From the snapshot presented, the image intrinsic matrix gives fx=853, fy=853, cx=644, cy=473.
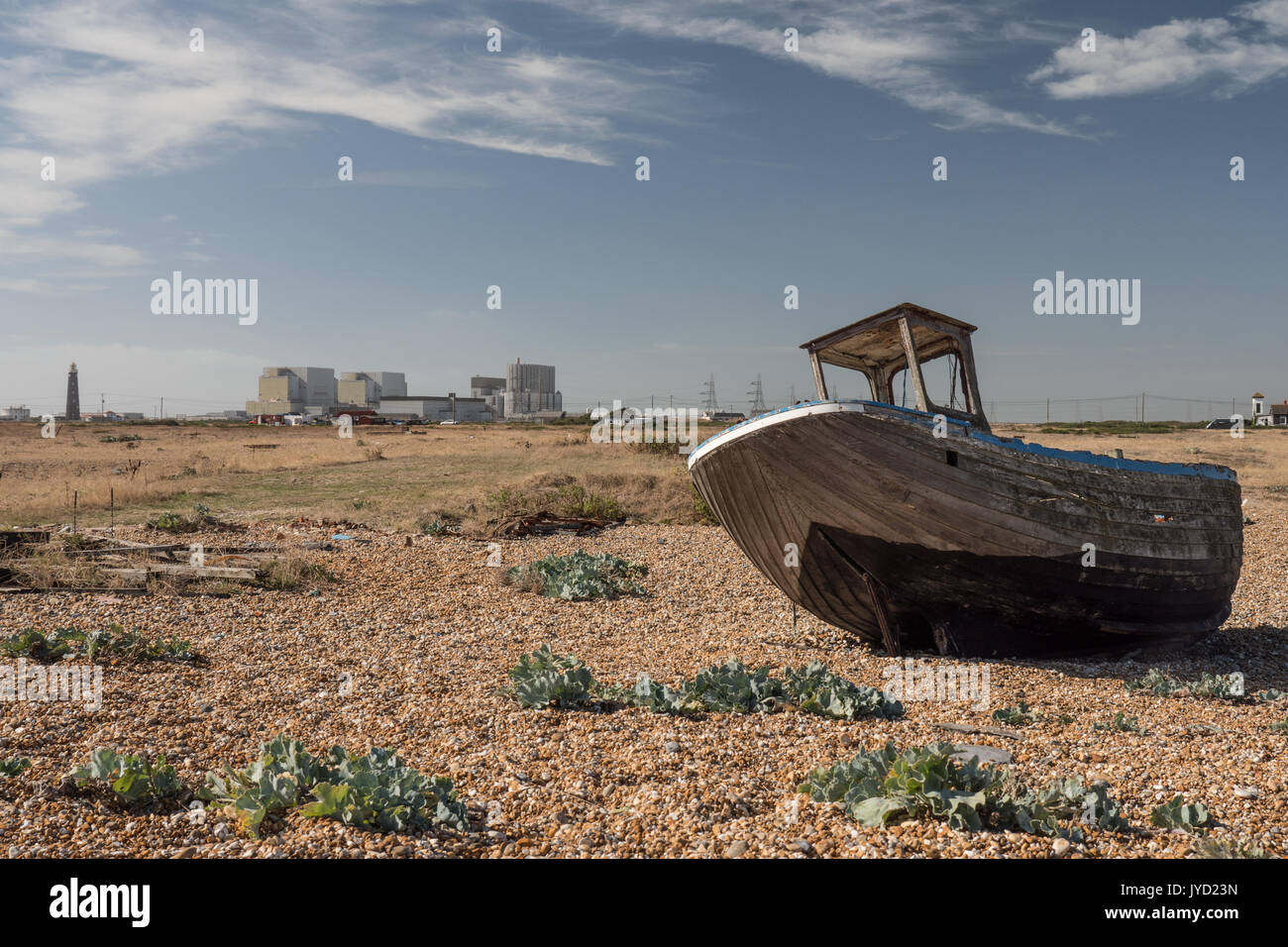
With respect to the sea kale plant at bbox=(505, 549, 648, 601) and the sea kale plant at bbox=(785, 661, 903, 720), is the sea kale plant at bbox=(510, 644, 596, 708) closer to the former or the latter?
the sea kale plant at bbox=(785, 661, 903, 720)

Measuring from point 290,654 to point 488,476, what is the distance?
19873 mm

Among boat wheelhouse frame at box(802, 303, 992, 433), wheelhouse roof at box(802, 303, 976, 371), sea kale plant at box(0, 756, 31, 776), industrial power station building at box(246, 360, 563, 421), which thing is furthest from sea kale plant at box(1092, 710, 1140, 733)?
industrial power station building at box(246, 360, 563, 421)

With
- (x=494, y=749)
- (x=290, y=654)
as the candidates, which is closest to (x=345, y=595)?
(x=290, y=654)

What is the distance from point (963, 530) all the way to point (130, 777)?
6550 mm

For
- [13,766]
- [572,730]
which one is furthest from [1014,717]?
[13,766]

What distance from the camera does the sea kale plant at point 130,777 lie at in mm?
4879

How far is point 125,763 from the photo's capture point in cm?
496

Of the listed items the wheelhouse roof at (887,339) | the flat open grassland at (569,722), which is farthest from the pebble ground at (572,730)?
the wheelhouse roof at (887,339)

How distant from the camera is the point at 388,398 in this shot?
161000mm

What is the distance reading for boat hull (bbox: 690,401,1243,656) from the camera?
7.51 metres

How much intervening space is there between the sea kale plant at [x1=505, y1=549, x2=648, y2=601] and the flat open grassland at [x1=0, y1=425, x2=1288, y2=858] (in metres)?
0.25

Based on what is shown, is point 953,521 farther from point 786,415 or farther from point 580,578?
point 580,578

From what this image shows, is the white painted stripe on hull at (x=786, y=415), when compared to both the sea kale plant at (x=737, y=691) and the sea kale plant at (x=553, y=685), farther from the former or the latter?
the sea kale plant at (x=553, y=685)

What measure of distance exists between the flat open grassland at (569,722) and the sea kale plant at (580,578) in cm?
25
